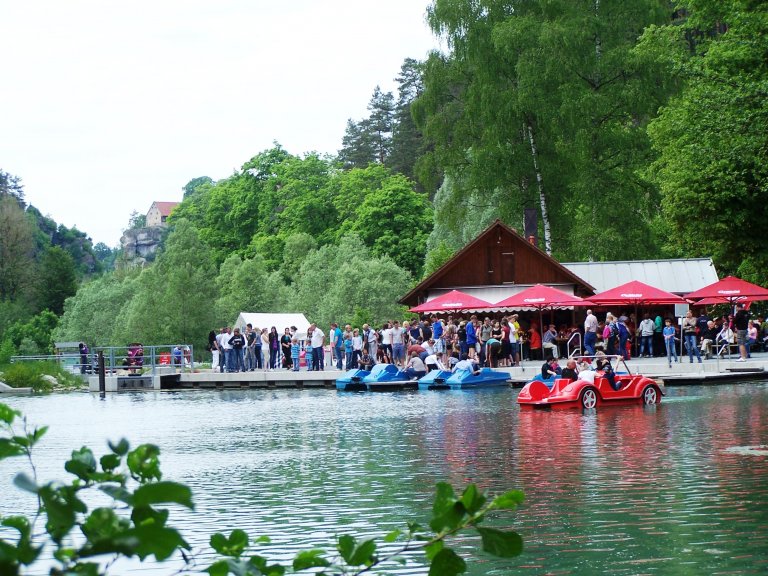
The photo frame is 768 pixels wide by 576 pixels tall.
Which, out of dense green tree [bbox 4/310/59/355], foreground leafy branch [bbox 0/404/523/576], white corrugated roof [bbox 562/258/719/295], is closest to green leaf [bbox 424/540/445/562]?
foreground leafy branch [bbox 0/404/523/576]

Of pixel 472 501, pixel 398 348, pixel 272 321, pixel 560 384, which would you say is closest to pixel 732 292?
pixel 398 348

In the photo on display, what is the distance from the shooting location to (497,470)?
54.9ft

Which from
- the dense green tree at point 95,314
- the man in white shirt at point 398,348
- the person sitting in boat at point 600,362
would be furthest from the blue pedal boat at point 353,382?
the dense green tree at point 95,314

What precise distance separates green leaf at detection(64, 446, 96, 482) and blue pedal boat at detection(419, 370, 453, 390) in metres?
34.4

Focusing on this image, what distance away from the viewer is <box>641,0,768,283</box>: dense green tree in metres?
40.6

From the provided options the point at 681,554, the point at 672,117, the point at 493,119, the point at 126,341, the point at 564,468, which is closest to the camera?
the point at 681,554

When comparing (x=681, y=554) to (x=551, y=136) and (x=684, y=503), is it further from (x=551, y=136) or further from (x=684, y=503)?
(x=551, y=136)

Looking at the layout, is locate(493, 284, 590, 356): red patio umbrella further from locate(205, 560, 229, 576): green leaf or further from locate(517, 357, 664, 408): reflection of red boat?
locate(205, 560, 229, 576): green leaf

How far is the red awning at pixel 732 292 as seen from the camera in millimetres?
40406

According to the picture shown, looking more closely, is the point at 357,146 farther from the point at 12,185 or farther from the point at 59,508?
the point at 59,508

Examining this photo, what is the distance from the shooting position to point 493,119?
170ft

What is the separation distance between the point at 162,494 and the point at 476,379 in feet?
114

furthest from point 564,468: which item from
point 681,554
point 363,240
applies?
point 363,240

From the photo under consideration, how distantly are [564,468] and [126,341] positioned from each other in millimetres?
61133
